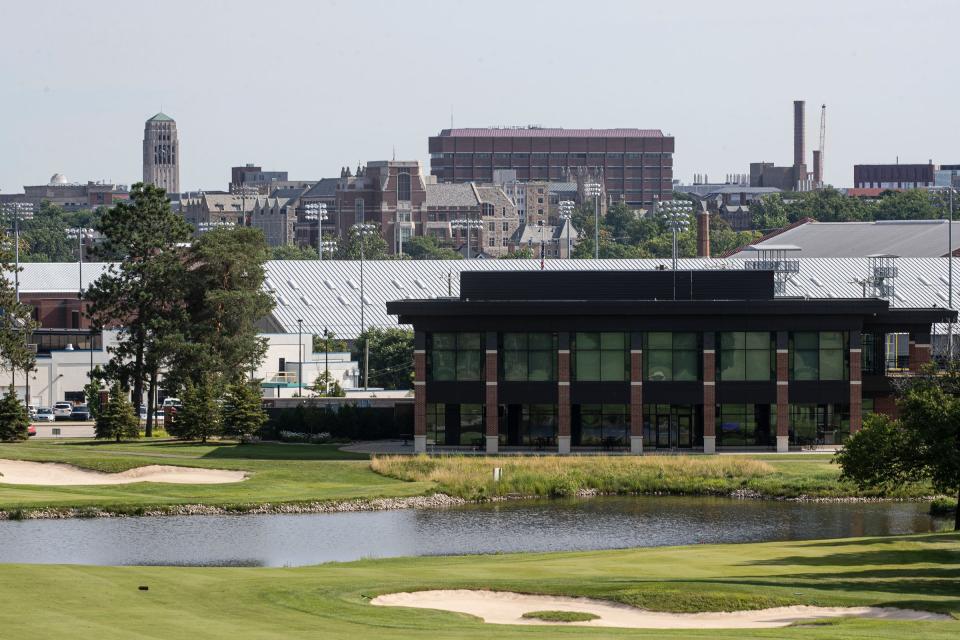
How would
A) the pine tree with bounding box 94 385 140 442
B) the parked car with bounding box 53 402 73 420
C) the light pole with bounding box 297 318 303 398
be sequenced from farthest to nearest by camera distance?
the parked car with bounding box 53 402 73 420 < the light pole with bounding box 297 318 303 398 < the pine tree with bounding box 94 385 140 442

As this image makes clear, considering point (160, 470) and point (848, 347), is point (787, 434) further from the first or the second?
point (160, 470)

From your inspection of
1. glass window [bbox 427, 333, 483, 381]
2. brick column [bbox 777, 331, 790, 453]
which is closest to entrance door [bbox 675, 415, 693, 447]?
brick column [bbox 777, 331, 790, 453]

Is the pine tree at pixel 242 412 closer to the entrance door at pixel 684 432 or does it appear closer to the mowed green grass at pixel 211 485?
the mowed green grass at pixel 211 485

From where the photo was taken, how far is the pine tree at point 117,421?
92625mm

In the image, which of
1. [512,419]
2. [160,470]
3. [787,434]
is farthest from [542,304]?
[160,470]

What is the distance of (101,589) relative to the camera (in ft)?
122

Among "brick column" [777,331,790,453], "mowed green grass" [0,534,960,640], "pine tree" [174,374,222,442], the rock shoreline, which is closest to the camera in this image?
"mowed green grass" [0,534,960,640]

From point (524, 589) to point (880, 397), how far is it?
53247 mm

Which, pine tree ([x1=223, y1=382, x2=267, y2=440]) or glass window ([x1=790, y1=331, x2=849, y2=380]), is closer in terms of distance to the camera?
glass window ([x1=790, y1=331, x2=849, y2=380])

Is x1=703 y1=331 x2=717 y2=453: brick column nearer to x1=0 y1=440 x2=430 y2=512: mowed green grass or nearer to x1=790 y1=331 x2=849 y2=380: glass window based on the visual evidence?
x1=790 y1=331 x2=849 y2=380: glass window

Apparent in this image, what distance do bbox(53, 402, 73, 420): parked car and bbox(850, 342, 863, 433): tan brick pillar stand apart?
184 ft

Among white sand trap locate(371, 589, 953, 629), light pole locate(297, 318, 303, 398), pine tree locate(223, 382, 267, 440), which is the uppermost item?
light pole locate(297, 318, 303, 398)

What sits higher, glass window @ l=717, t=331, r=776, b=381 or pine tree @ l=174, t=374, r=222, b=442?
glass window @ l=717, t=331, r=776, b=381

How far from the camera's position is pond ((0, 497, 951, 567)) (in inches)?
2138
